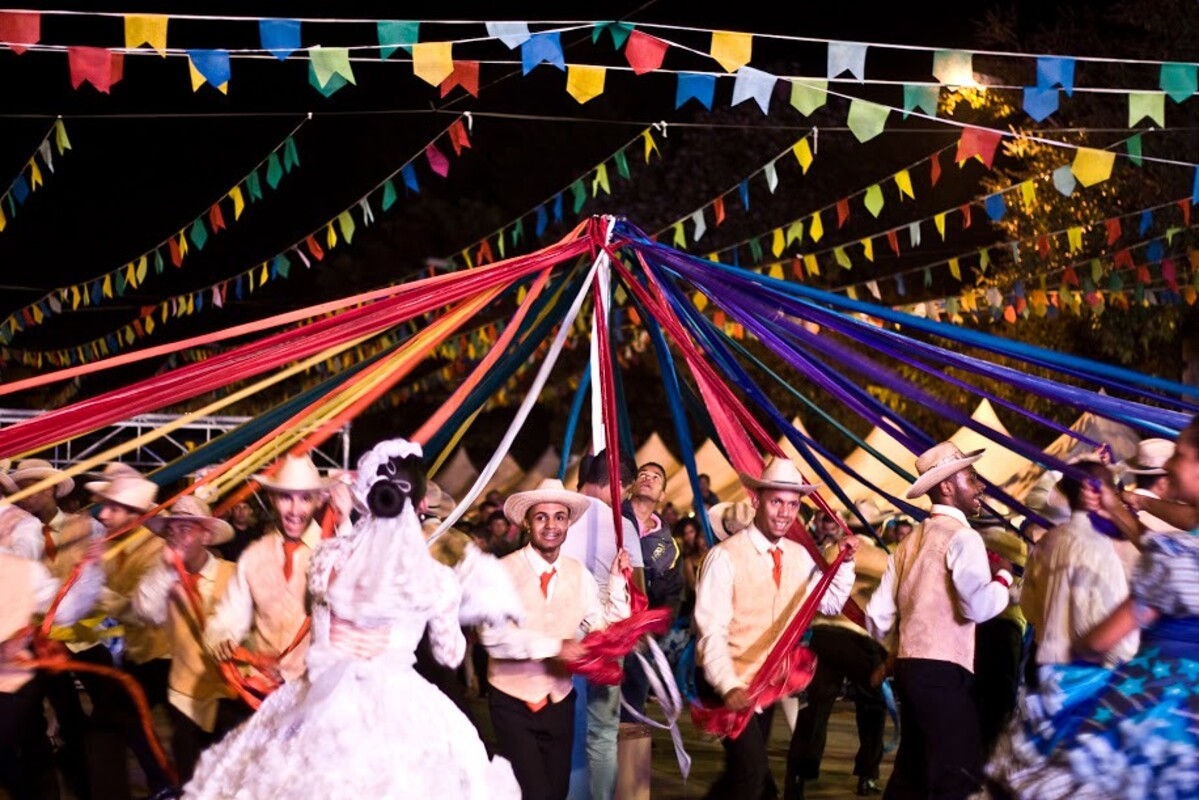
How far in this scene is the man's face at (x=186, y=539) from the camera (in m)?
6.99

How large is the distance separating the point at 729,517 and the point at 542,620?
469 centimetres

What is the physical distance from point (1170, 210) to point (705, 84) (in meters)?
9.76

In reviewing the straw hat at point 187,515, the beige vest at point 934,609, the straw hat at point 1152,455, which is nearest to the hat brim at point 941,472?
the beige vest at point 934,609

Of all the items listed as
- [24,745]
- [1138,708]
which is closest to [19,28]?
[24,745]

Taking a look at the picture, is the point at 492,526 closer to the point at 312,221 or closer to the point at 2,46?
the point at 2,46

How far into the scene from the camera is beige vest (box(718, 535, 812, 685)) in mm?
6582

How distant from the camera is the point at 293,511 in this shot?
646 cm

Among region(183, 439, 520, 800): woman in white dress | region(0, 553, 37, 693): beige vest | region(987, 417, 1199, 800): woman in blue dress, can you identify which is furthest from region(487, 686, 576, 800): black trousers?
→ region(987, 417, 1199, 800): woman in blue dress

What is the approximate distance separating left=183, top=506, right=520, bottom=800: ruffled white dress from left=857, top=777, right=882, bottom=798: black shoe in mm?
4447

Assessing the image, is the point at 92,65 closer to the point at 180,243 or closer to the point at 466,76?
the point at 466,76

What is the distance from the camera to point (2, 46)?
22.3 ft

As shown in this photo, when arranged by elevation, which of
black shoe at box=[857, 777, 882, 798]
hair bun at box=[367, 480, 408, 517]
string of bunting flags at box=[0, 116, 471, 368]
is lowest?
black shoe at box=[857, 777, 882, 798]

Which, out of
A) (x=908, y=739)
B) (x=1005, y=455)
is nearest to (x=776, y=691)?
(x=908, y=739)

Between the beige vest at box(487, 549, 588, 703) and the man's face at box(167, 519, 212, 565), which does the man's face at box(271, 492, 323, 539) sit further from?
the beige vest at box(487, 549, 588, 703)
